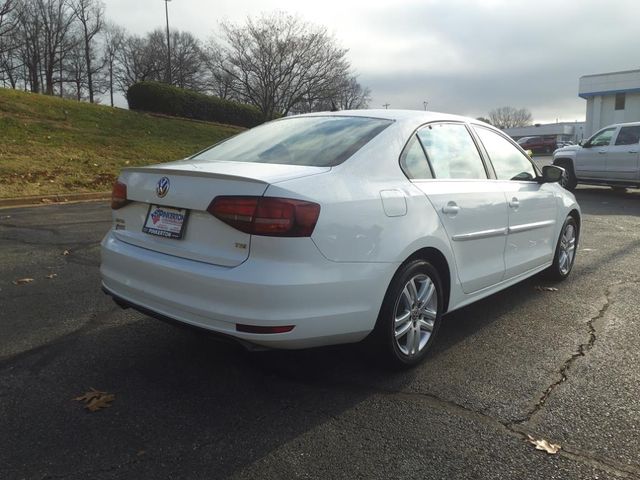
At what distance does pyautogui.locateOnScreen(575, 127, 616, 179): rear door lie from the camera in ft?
46.7

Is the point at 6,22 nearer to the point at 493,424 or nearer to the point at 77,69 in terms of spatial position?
the point at 77,69

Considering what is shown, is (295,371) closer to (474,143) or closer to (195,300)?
(195,300)

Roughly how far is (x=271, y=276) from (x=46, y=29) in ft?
241

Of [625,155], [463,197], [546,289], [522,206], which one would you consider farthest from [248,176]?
[625,155]

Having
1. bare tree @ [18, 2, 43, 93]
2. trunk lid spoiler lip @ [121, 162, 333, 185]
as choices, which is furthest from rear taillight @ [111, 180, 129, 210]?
bare tree @ [18, 2, 43, 93]

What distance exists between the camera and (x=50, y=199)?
10.8m

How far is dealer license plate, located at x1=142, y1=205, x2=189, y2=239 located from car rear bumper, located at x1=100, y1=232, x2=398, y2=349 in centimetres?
13

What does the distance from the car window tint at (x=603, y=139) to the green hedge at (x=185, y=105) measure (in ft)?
56.6

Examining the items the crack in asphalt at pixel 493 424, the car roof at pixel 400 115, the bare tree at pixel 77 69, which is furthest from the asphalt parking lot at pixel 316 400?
the bare tree at pixel 77 69

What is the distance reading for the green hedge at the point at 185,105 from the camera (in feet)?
78.5

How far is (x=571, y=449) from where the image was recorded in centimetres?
260

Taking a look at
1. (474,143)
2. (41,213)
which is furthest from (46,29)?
(474,143)

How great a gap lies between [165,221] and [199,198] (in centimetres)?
33

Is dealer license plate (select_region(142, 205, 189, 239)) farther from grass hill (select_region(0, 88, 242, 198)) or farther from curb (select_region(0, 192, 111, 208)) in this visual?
grass hill (select_region(0, 88, 242, 198))
